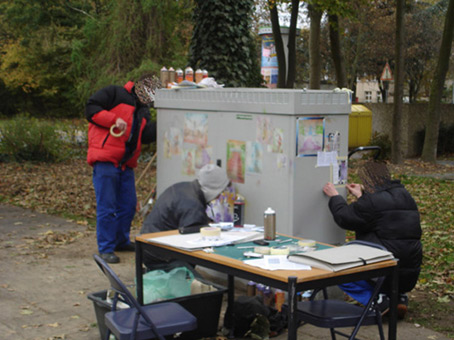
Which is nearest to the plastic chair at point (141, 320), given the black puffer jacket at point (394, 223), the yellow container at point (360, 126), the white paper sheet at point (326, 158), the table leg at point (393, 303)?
the table leg at point (393, 303)

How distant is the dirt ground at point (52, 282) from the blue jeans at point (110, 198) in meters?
0.34

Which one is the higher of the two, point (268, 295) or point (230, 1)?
point (230, 1)

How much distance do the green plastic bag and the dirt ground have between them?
1.84 feet

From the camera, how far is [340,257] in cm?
415

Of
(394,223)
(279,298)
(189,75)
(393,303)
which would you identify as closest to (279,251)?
(393,303)

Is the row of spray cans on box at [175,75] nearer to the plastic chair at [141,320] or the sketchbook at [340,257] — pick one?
the plastic chair at [141,320]

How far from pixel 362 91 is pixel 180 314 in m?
71.8

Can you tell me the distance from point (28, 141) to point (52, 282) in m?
10.6

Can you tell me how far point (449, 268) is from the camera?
7566mm

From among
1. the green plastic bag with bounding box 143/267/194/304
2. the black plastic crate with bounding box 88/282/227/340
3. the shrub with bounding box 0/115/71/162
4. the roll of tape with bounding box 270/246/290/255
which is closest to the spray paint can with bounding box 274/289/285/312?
the black plastic crate with bounding box 88/282/227/340

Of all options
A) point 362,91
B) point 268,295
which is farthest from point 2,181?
point 362,91

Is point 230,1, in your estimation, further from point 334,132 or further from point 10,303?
point 10,303

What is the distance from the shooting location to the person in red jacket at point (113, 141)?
24.7ft

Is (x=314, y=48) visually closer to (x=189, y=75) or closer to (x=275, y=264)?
(x=189, y=75)
